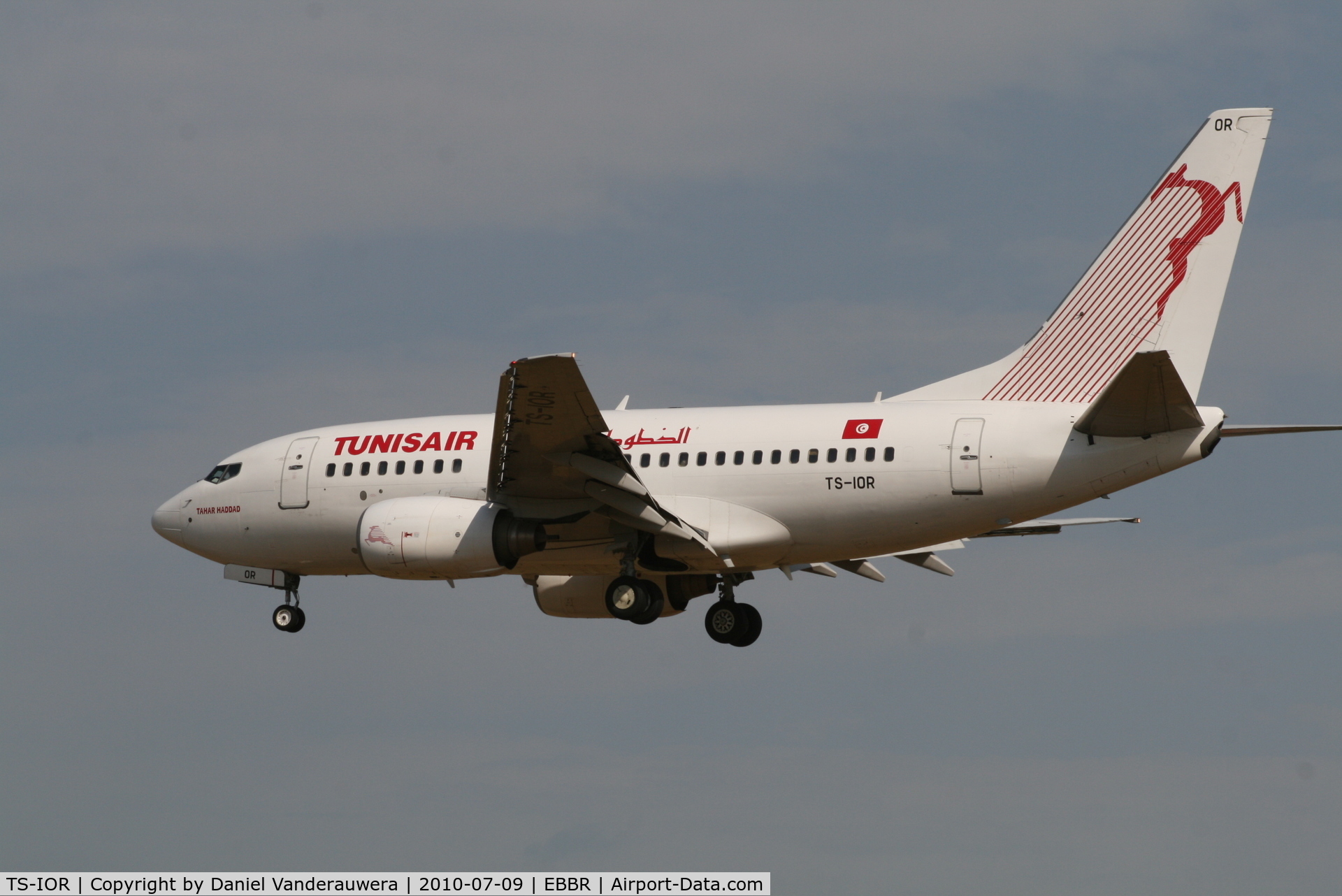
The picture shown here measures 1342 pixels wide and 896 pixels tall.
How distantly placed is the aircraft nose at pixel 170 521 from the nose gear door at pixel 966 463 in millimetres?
15400

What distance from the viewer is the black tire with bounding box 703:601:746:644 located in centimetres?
3186

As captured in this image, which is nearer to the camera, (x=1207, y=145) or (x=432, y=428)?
(x=1207, y=145)

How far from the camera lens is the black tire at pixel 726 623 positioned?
31859mm

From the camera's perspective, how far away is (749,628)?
3183cm

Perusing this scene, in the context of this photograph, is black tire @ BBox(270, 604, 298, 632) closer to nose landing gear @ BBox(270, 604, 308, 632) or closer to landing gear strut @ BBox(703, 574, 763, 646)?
nose landing gear @ BBox(270, 604, 308, 632)

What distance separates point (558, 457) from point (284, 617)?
806 cm

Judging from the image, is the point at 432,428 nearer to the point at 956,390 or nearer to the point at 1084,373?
the point at 956,390

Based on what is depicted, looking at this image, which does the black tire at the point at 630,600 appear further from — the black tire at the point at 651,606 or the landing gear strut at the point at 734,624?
the landing gear strut at the point at 734,624

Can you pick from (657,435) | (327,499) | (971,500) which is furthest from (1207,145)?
(327,499)

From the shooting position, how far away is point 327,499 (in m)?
31.4

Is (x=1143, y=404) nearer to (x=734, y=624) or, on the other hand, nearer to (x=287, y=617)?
(x=734, y=624)

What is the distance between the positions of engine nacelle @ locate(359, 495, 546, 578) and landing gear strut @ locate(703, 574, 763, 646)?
15.8 ft

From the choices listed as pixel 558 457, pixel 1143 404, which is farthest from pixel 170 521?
pixel 1143 404

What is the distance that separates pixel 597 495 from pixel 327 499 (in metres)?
6.09
